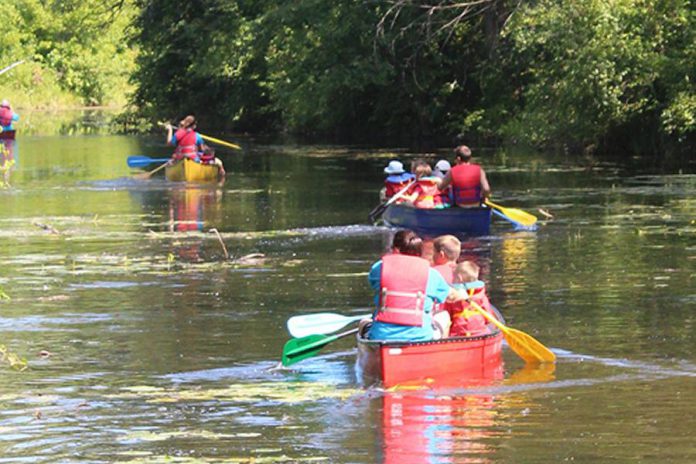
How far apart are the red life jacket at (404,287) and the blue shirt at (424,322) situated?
52 mm

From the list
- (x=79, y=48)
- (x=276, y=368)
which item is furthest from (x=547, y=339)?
(x=79, y=48)

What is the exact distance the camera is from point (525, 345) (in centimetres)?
1252

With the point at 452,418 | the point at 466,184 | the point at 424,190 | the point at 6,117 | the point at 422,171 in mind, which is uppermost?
the point at 6,117

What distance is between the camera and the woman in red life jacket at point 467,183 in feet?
72.2

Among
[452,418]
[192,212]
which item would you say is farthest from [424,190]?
[452,418]

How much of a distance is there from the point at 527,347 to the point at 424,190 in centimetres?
1110

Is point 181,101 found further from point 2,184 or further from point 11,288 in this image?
point 2,184

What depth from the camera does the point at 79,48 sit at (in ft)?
300

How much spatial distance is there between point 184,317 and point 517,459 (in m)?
6.55

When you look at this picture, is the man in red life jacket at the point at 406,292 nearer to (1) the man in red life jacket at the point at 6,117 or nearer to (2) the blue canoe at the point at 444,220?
(2) the blue canoe at the point at 444,220

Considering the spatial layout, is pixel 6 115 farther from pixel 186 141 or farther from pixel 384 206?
pixel 384 206

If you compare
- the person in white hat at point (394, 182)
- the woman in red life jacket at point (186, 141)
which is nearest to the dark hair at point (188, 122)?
the woman in red life jacket at point (186, 141)

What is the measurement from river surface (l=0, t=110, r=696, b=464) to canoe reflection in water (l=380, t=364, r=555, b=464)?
3 cm

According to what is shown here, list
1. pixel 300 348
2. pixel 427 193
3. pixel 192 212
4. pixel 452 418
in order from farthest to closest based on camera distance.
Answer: pixel 192 212, pixel 427 193, pixel 300 348, pixel 452 418
